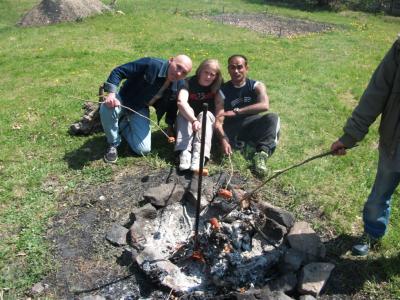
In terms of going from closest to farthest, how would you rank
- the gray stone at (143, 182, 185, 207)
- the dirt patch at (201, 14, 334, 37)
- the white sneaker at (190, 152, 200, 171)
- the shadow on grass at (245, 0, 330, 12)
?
the gray stone at (143, 182, 185, 207) → the white sneaker at (190, 152, 200, 171) → the dirt patch at (201, 14, 334, 37) → the shadow on grass at (245, 0, 330, 12)

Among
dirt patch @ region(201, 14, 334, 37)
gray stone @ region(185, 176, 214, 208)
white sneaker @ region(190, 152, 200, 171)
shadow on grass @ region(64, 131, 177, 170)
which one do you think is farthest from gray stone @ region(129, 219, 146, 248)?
dirt patch @ region(201, 14, 334, 37)

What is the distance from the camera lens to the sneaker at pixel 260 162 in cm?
505

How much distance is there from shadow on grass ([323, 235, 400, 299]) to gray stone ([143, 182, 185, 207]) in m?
1.57

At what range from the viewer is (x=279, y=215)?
4.00 meters

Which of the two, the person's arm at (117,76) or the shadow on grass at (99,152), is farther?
the shadow on grass at (99,152)

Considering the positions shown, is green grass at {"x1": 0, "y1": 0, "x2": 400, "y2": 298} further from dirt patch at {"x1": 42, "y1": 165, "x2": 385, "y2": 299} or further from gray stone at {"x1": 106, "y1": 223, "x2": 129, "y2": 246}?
gray stone at {"x1": 106, "y1": 223, "x2": 129, "y2": 246}

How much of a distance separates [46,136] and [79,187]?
1749 millimetres

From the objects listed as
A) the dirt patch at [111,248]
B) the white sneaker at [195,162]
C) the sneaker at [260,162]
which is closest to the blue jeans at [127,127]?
the dirt patch at [111,248]

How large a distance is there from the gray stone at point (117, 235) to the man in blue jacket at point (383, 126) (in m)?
2.09

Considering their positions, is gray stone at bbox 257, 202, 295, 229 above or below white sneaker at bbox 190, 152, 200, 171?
below

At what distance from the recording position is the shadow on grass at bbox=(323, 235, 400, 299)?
3529 millimetres

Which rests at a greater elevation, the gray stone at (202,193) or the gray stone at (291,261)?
the gray stone at (202,193)

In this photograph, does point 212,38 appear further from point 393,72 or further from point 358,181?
point 393,72

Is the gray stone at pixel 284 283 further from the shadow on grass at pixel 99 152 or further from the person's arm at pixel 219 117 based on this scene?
the shadow on grass at pixel 99 152
